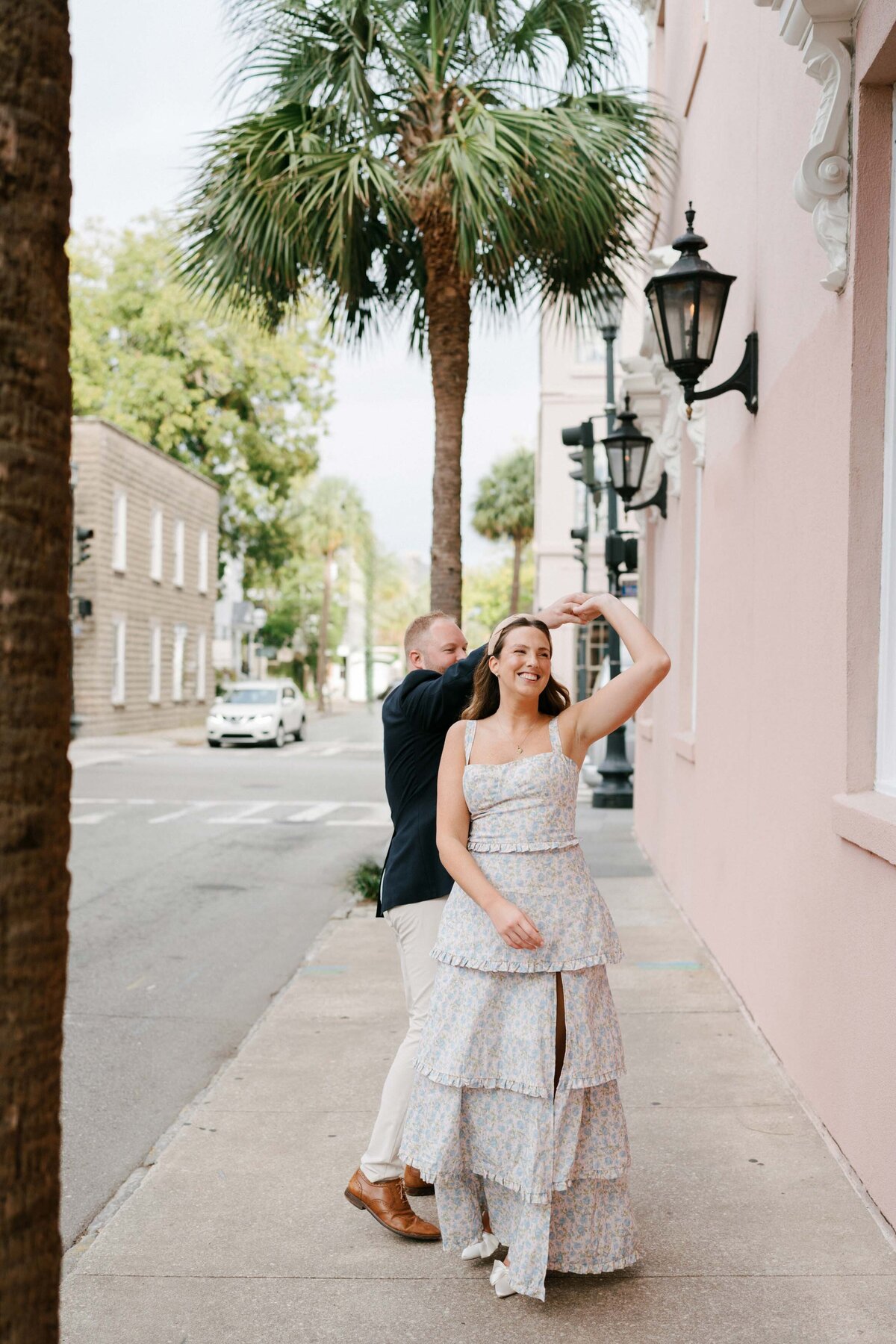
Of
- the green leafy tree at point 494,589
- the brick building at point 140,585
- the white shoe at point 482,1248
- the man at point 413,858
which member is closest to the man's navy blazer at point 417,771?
the man at point 413,858

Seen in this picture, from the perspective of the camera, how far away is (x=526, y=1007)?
344 cm

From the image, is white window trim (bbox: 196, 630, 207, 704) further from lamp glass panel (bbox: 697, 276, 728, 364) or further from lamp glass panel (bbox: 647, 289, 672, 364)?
lamp glass panel (bbox: 697, 276, 728, 364)

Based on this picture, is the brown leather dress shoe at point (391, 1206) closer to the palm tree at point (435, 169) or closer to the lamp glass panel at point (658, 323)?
the lamp glass panel at point (658, 323)

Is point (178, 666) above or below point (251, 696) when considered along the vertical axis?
above

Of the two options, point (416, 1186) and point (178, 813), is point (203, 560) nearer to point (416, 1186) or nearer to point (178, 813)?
point (178, 813)

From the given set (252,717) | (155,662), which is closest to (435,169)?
(252,717)

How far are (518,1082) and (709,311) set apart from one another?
436 cm

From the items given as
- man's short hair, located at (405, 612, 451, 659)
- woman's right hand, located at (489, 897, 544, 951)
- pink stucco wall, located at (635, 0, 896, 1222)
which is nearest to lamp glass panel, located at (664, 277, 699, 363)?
pink stucco wall, located at (635, 0, 896, 1222)

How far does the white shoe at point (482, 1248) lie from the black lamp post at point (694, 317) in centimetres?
412

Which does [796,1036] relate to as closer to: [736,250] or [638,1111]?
[638,1111]

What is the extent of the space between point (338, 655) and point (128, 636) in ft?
171

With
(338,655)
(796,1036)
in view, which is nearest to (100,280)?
(796,1036)

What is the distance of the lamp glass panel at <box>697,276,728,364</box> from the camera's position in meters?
6.60

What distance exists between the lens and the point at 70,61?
1956 mm
